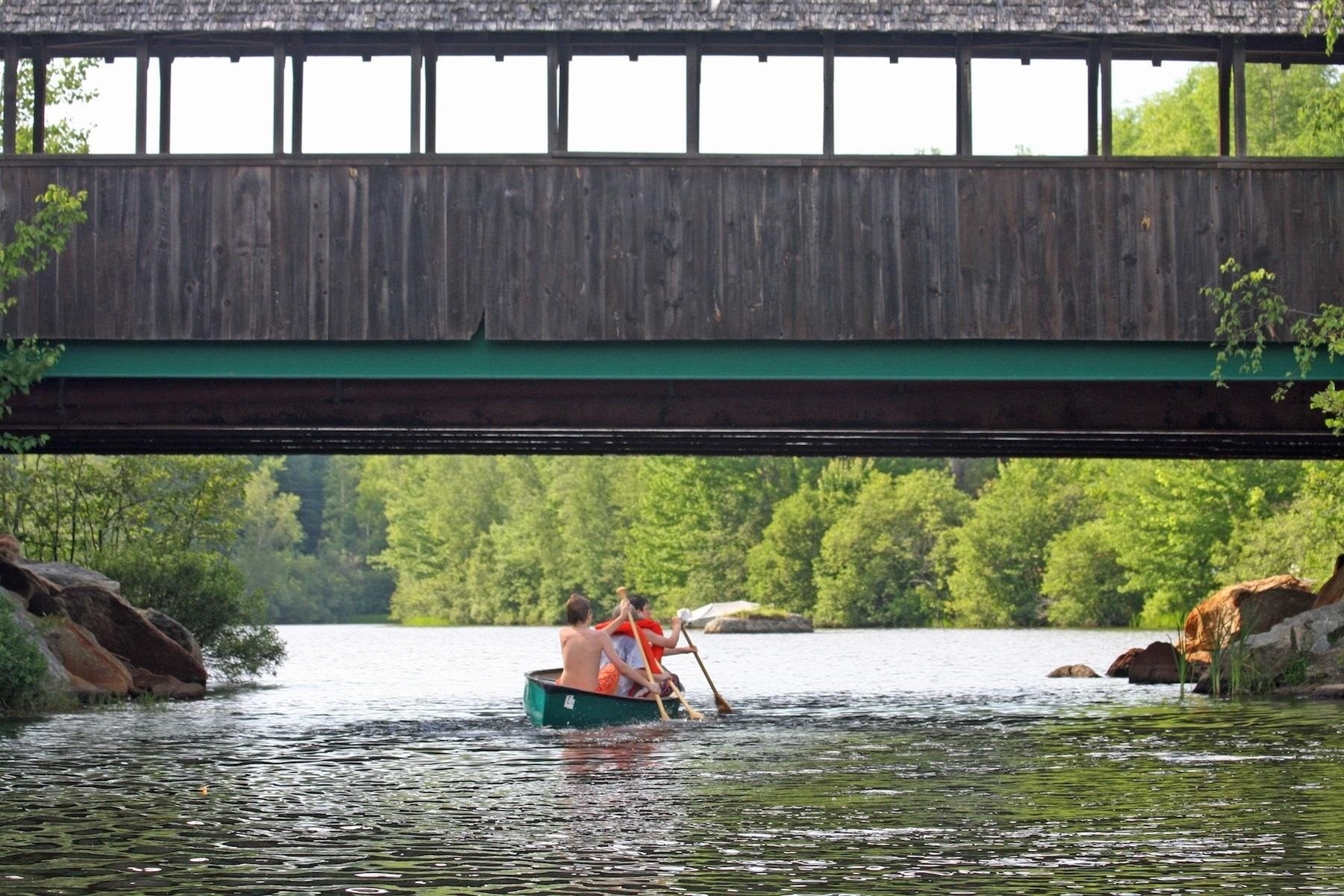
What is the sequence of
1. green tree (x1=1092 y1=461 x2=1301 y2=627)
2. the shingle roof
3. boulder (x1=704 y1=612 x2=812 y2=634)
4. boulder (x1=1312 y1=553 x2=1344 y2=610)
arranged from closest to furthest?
the shingle roof
boulder (x1=1312 y1=553 x2=1344 y2=610)
green tree (x1=1092 y1=461 x2=1301 y2=627)
boulder (x1=704 y1=612 x2=812 y2=634)

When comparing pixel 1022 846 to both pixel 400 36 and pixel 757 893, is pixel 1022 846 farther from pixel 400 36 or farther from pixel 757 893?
pixel 400 36

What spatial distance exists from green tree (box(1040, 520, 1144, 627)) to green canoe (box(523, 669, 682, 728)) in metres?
45.4

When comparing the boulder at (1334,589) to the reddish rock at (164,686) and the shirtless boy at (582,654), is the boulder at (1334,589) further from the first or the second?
the reddish rock at (164,686)

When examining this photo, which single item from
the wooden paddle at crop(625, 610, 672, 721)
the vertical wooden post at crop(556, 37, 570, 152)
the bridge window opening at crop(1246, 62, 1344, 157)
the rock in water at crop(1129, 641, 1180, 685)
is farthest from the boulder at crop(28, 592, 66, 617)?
the bridge window opening at crop(1246, 62, 1344, 157)

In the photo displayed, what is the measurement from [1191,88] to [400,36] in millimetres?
46629

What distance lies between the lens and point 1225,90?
840 inches

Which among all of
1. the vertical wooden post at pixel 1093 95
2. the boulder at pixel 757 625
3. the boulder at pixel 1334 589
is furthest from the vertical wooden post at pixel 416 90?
the boulder at pixel 757 625

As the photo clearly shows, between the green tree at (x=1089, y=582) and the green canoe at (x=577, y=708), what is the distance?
45405 mm

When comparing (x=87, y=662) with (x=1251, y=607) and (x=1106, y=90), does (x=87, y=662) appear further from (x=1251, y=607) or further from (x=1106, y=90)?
(x=1251, y=607)

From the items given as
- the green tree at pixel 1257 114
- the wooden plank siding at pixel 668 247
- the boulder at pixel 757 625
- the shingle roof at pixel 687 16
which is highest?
the green tree at pixel 1257 114

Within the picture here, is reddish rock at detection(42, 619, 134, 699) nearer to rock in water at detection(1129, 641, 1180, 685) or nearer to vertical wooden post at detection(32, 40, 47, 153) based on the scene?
vertical wooden post at detection(32, 40, 47, 153)

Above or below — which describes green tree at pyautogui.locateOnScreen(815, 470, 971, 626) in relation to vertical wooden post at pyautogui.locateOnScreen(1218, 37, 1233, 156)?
below

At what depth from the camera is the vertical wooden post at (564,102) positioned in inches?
829

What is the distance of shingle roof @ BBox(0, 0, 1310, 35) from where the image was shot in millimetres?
20141
